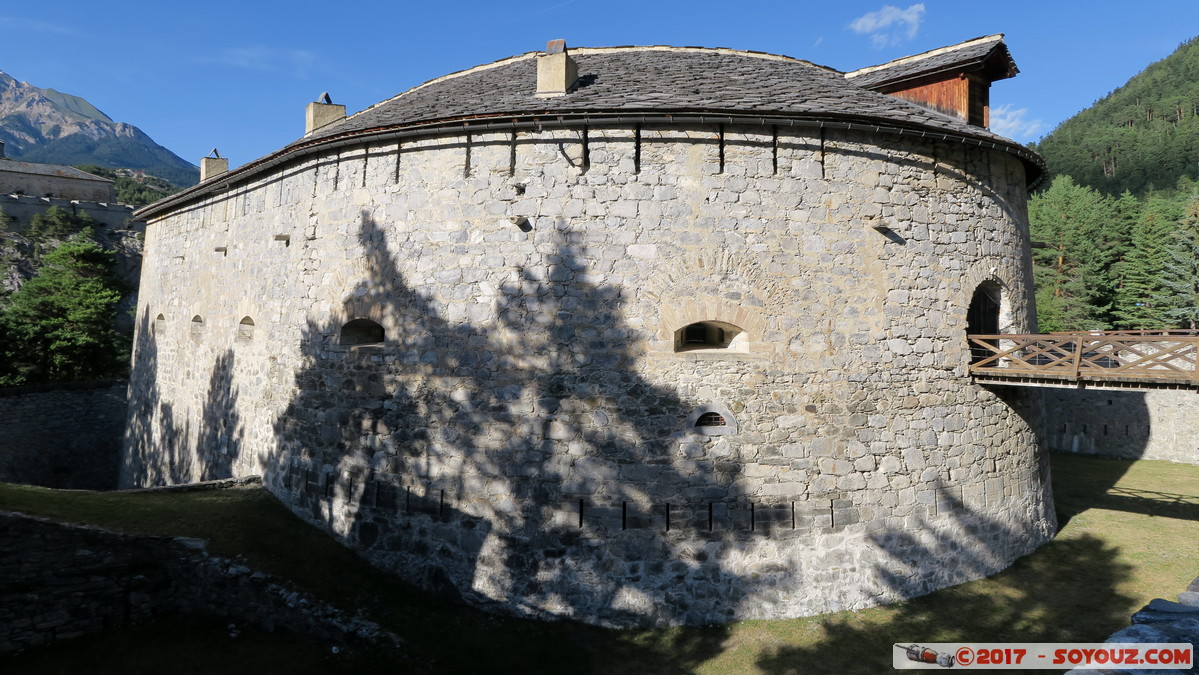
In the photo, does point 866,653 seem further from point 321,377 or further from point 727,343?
point 321,377

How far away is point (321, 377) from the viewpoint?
9.83 metres

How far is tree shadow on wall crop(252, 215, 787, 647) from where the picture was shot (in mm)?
8156

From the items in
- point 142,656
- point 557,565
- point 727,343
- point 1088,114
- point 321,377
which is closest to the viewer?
point 142,656

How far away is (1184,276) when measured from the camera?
27609 millimetres

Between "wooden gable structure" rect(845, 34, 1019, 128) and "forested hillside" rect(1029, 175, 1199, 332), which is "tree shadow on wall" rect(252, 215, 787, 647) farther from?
"forested hillside" rect(1029, 175, 1199, 332)

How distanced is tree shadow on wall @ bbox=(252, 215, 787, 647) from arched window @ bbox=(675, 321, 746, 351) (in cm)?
114

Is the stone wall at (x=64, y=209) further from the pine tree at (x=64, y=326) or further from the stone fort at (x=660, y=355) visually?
the stone fort at (x=660, y=355)

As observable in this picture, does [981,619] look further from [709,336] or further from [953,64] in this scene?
[953,64]

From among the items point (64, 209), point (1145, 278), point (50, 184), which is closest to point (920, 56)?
point (1145, 278)

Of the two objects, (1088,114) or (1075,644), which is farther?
(1088,114)

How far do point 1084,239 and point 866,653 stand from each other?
106 ft

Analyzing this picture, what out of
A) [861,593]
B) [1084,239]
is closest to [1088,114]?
[1084,239]

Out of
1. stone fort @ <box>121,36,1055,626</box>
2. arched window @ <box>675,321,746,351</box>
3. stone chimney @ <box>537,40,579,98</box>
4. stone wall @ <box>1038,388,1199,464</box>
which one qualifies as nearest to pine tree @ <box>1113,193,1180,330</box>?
stone wall @ <box>1038,388,1199,464</box>

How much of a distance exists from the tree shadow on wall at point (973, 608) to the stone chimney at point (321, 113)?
40.1ft
